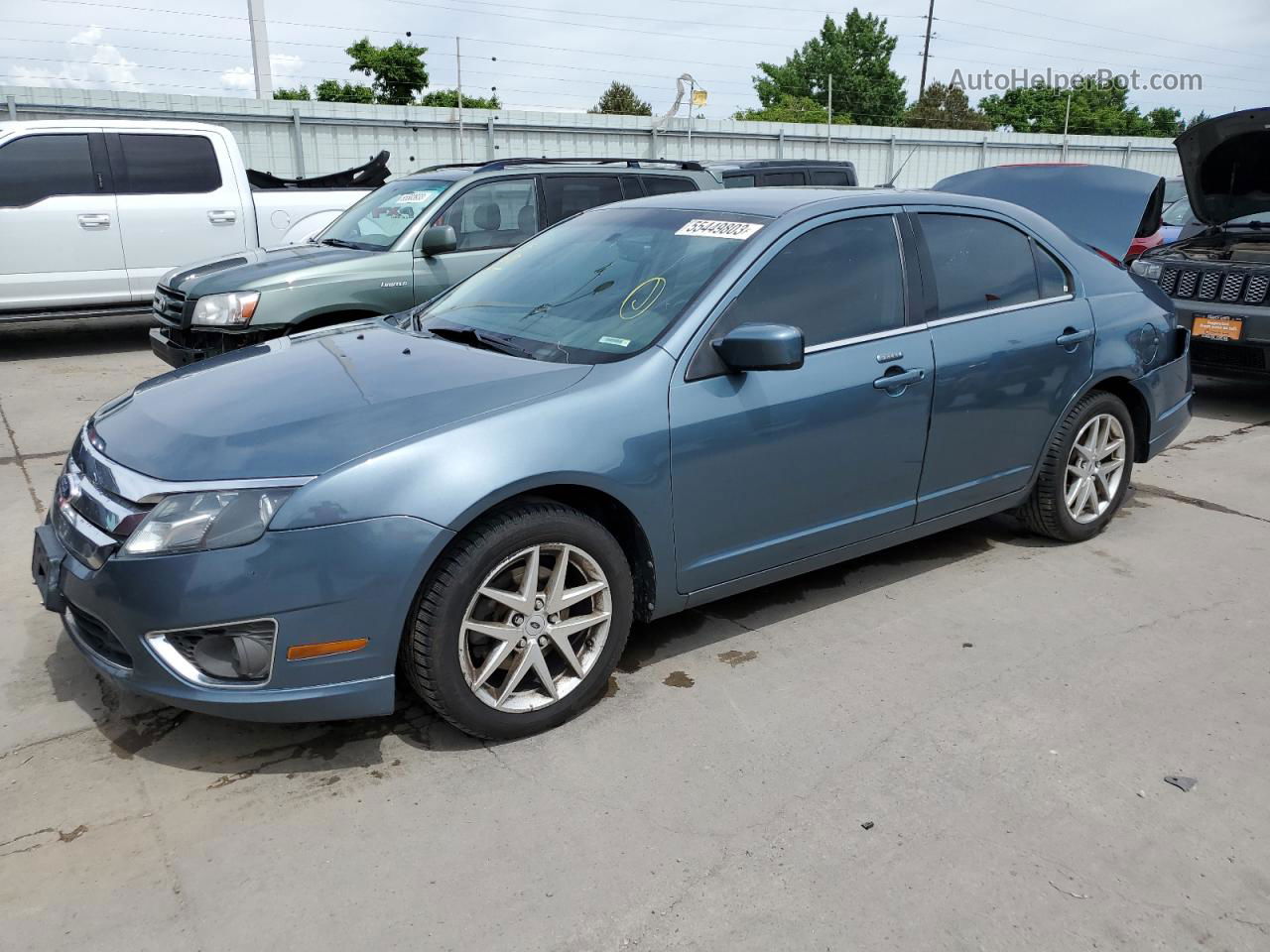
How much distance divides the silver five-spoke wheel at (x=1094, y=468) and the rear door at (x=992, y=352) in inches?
11.5

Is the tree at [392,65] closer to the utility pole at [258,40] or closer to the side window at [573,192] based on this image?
the utility pole at [258,40]

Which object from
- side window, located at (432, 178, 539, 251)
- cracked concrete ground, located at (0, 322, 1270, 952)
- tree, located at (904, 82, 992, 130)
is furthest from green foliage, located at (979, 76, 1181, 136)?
cracked concrete ground, located at (0, 322, 1270, 952)

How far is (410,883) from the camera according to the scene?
8.38 ft

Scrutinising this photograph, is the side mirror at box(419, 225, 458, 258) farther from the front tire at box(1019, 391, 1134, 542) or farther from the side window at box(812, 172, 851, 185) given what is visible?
the side window at box(812, 172, 851, 185)

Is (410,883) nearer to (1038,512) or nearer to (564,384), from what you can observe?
(564,384)

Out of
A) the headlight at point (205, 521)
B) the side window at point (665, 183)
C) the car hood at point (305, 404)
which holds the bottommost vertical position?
the headlight at point (205, 521)

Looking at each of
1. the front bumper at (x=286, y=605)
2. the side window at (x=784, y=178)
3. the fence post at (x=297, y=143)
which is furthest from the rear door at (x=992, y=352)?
the fence post at (x=297, y=143)

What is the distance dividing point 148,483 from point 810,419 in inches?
83.8

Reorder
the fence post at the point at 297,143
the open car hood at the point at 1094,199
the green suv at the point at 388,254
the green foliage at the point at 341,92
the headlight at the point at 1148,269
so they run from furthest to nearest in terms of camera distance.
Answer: the green foliage at the point at 341,92
the fence post at the point at 297,143
the headlight at the point at 1148,269
the green suv at the point at 388,254
the open car hood at the point at 1094,199

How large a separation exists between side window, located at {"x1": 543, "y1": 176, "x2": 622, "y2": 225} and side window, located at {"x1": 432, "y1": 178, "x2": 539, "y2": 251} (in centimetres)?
12

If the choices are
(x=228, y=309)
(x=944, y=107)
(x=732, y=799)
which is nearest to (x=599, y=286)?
(x=732, y=799)

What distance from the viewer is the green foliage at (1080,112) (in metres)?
61.9

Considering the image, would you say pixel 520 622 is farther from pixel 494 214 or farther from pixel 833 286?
pixel 494 214

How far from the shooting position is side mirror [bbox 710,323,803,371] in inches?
131
